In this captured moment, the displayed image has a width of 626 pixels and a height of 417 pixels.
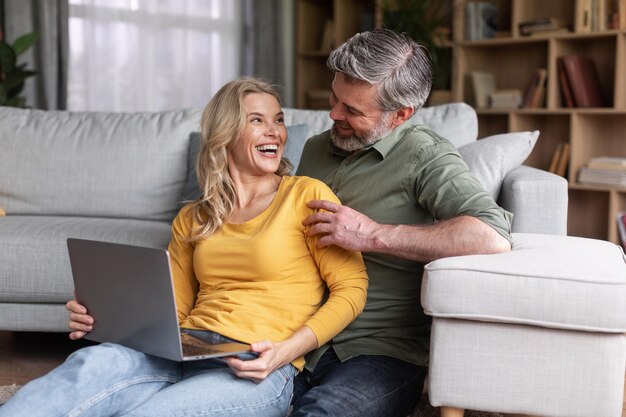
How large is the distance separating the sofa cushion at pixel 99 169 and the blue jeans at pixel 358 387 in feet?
4.45

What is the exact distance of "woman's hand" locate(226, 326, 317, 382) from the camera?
1.43 metres

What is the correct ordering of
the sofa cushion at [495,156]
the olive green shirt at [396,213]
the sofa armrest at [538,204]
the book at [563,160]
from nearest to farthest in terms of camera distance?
the olive green shirt at [396,213]
the sofa armrest at [538,204]
the sofa cushion at [495,156]
the book at [563,160]

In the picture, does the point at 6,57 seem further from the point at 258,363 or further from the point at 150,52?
the point at 258,363

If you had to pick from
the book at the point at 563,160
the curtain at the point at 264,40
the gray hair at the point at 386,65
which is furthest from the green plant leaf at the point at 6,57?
the book at the point at 563,160

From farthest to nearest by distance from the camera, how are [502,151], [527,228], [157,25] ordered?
[157,25] → [502,151] → [527,228]

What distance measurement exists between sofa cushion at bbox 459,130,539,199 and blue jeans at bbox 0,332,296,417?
39.8 inches

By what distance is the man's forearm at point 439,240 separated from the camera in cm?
159

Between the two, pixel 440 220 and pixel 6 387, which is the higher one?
pixel 440 220

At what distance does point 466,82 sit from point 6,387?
3.12 m

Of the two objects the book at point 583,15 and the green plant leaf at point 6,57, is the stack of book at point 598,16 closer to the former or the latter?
the book at point 583,15

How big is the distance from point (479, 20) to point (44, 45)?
239 cm

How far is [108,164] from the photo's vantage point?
2928mm

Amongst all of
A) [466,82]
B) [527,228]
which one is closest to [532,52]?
[466,82]

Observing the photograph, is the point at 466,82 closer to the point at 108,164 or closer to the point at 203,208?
the point at 108,164
